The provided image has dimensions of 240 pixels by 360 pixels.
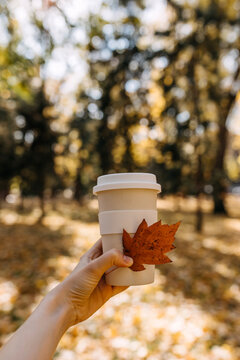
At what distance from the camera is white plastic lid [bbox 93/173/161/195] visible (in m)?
1.65

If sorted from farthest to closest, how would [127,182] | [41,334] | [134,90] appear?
[134,90] < [127,182] < [41,334]

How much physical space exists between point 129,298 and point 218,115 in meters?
9.63

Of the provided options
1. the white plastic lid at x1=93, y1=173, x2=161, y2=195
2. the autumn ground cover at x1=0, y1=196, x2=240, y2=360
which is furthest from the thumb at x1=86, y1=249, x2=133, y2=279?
the autumn ground cover at x1=0, y1=196, x2=240, y2=360

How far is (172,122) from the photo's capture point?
29.2 feet

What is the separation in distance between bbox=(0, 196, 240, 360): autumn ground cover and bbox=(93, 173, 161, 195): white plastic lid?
7.90 feet

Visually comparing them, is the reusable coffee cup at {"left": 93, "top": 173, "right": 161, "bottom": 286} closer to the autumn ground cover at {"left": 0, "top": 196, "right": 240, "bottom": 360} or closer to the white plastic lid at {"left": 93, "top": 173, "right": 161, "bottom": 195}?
the white plastic lid at {"left": 93, "top": 173, "right": 161, "bottom": 195}

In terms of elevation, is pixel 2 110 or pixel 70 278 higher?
pixel 2 110

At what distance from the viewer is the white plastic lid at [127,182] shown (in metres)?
1.65

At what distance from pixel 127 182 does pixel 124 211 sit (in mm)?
146

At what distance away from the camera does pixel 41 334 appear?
1.34 meters

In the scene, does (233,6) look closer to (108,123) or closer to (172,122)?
(172,122)

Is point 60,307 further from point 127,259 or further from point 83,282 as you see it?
point 127,259

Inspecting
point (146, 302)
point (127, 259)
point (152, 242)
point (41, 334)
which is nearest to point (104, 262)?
point (127, 259)

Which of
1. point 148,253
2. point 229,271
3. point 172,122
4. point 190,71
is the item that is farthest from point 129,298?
point 190,71
